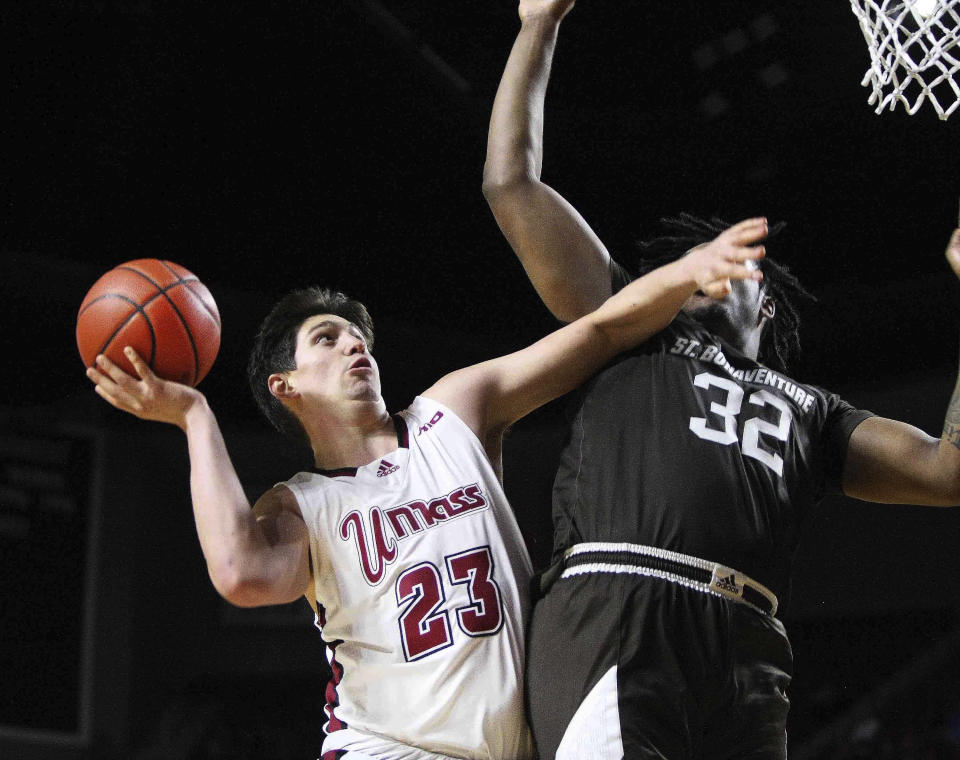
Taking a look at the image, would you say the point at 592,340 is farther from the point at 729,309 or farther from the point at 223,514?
the point at 223,514

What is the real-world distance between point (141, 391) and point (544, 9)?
1458 millimetres

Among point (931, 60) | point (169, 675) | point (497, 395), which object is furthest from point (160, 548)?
Answer: point (931, 60)

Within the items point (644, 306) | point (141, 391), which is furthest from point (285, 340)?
point (644, 306)

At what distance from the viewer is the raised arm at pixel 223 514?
2.33 meters

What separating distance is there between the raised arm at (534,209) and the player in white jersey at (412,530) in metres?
0.15

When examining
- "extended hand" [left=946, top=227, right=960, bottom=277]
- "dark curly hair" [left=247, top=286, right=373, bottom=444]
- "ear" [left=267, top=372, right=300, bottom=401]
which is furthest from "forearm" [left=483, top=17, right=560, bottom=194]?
"extended hand" [left=946, top=227, right=960, bottom=277]

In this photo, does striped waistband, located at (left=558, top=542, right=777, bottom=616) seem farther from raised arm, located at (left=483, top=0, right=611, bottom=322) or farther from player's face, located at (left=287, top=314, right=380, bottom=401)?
player's face, located at (left=287, top=314, right=380, bottom=401)

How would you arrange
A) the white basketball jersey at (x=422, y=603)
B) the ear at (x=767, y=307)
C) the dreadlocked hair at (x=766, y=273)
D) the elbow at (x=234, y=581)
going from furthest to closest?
the dreadlocked hair at (x=766, y=273) → the ear at (x=767, y=307) → the white basketball jersey at (x=422, y=603) → the elbow at (x=234, y=581)

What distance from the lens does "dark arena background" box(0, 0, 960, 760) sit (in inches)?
268

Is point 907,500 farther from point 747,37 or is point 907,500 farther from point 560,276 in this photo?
point 747,37

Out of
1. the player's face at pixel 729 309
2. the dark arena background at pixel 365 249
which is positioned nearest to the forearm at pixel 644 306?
the player's face at pixel 729 309

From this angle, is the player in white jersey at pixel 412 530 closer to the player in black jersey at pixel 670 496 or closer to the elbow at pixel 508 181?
the player in black jersey at pixel 670 496

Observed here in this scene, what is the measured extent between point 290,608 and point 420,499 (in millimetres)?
7471

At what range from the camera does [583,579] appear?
237cm
